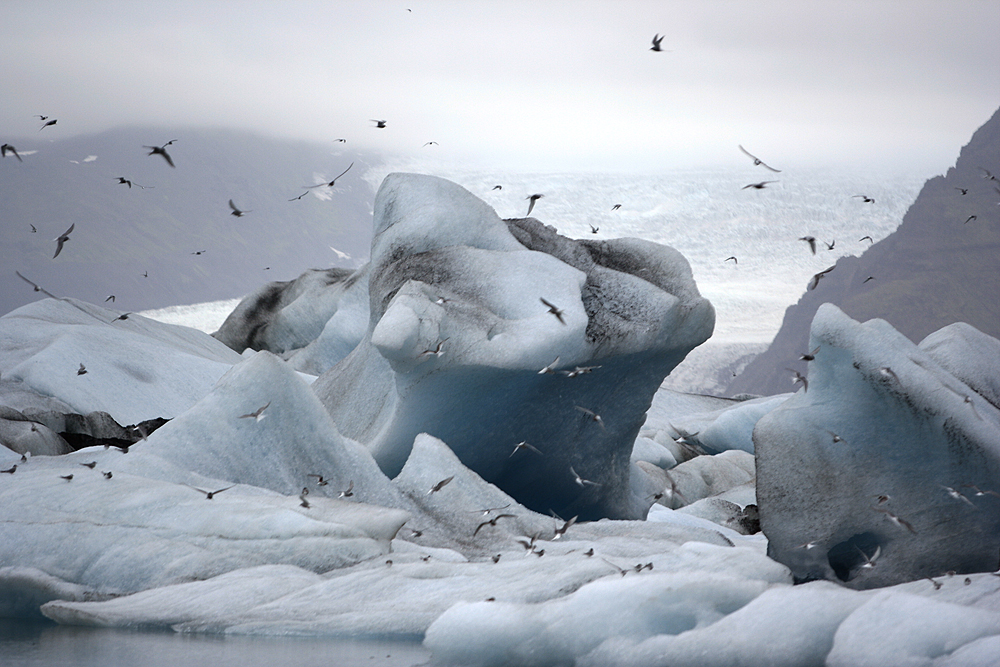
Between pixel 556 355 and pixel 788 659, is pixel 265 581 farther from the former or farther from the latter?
pixel 556 355

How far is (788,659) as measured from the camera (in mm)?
5164

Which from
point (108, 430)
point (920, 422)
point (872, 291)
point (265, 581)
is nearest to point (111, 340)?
point (108, 430)

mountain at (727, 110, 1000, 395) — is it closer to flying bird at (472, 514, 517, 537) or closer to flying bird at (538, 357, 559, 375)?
flying bird at (538, 357, 559, 375)

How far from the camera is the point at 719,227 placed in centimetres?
6481

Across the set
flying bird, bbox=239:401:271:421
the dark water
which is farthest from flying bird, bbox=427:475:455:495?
the dark water

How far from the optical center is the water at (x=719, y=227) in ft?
208

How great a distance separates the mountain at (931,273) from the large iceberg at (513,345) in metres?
53.7

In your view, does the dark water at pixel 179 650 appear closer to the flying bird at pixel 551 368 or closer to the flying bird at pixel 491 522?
the flying bird at pixel 491 522

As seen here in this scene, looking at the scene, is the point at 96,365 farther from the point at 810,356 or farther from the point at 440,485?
the point at 810,356

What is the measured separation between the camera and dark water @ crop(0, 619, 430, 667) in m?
5.23

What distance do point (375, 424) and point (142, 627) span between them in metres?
5.26

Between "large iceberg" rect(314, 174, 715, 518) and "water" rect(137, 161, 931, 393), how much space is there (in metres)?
48.7

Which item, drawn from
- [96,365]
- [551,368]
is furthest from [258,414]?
[96,365]

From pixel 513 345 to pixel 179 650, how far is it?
16.9 feet
